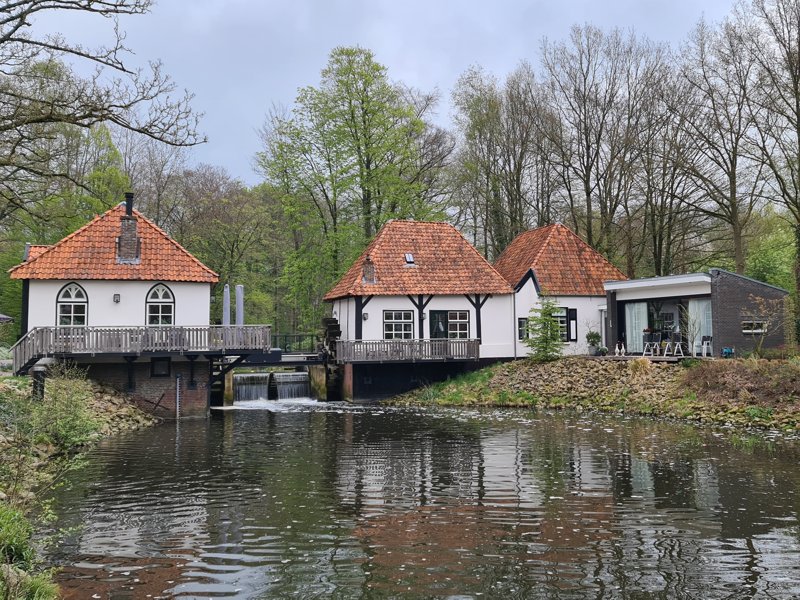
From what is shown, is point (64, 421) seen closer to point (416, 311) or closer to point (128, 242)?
point (128, 242)

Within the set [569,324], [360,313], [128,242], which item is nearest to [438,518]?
[128,242]

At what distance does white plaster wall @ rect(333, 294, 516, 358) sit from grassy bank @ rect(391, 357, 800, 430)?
62.6 inches

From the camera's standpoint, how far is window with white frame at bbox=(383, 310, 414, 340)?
27375 mm

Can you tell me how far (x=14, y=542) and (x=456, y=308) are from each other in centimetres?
2226

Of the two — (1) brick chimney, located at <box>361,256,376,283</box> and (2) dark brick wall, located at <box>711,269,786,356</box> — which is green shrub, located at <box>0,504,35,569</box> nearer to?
(1) brick chimney, located at <box>361,256,376,283</box>

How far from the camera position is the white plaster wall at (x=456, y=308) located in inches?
1069

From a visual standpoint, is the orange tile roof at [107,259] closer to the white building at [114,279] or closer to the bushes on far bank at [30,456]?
the white building at [114,279]

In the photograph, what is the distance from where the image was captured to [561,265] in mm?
29844

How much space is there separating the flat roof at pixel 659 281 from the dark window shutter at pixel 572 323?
6.56ft

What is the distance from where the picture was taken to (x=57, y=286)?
22.0 metres

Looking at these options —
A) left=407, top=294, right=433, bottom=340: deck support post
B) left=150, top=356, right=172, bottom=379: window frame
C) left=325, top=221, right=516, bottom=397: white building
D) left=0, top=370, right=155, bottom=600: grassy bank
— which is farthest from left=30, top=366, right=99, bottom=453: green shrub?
left=407, top=294, right=433, bottom=340: deck support post

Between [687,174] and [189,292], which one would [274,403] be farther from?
[687,174]

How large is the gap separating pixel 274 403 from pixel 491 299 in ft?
33.2

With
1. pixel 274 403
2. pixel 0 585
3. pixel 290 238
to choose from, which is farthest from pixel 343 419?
pixel 290 238
